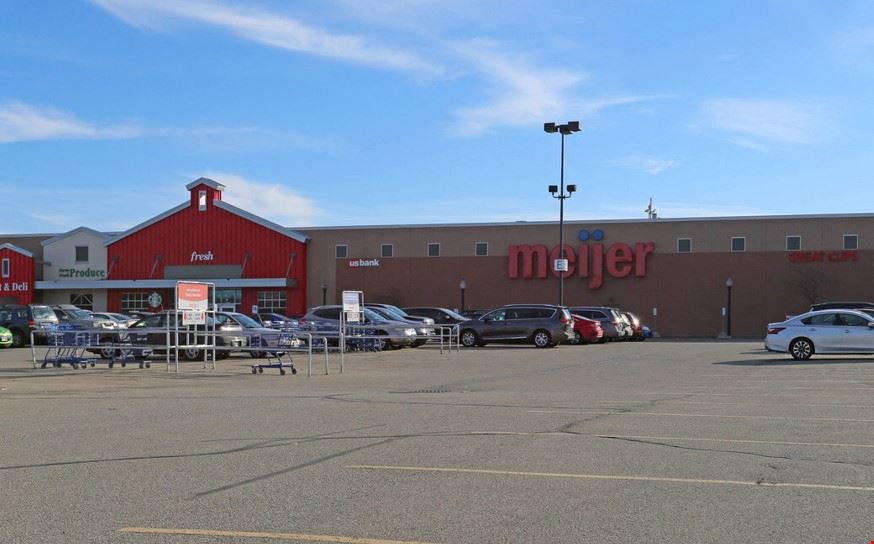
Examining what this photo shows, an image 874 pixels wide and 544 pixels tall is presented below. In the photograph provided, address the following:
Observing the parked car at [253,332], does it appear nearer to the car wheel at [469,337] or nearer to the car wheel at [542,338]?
the car wheel at [469,337]

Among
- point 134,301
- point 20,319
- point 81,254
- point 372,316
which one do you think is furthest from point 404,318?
point 81,254

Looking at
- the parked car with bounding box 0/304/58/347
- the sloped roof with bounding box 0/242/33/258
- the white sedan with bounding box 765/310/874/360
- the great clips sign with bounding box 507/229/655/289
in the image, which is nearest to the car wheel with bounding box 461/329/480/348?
the white sedan with bounding box 765/310/874/360

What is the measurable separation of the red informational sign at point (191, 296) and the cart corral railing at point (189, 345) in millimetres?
628

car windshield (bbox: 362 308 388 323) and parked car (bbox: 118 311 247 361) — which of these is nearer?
parked car (bbox: 118 311 247 361)

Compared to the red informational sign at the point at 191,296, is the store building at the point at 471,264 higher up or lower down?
higher up

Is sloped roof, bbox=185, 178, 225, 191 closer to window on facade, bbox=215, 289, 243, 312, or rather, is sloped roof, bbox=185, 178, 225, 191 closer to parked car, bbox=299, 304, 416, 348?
window on facade, bbox=215, 289, 243, 312

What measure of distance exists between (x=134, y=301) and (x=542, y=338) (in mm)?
38451

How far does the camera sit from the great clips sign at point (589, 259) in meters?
60.8

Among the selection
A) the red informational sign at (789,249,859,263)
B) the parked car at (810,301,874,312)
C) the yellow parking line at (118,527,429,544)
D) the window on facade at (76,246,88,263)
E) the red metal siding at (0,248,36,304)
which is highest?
the window on facade at (76,246,88,263)

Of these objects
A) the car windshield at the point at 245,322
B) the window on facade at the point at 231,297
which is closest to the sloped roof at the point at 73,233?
the window on facade at the point at 231,297

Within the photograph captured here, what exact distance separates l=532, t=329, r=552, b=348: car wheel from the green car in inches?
791

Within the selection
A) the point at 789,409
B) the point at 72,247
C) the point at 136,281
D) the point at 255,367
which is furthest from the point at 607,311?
the point at 72,247

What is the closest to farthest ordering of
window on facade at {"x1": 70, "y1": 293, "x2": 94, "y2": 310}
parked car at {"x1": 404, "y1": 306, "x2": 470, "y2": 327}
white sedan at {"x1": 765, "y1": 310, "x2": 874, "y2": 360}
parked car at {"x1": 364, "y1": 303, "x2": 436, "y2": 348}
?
white sedan at {"x1": 765, "y1": 310, "x2": 874, "y2": 360} → parked car at {"x1": 364, "y1": 303, "x2": 436, "y2": 348} → parked car at {"x1": 404, "y1": 306, "x2": 470, "y2": 327} → window on facade at {"x1": 70, "y1": 293, "x2": 94, "y2": 310}

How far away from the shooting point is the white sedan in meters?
26.8
